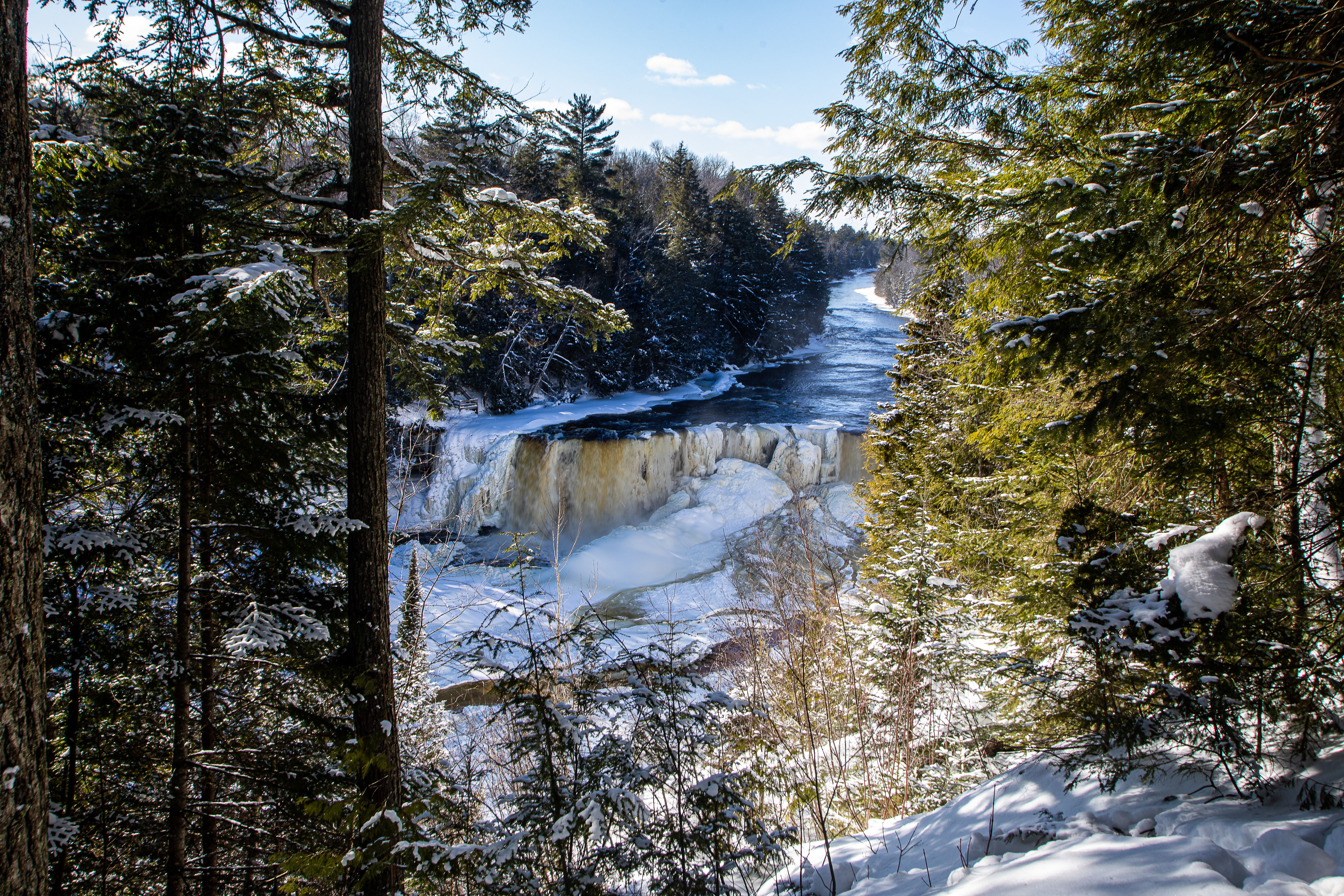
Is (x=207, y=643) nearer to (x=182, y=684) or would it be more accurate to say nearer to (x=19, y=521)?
(x=182, y=684)

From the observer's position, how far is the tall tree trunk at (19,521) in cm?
207

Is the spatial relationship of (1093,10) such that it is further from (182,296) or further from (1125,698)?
(182,296)

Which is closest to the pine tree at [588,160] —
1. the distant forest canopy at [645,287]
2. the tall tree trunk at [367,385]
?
the distant forest canopy at [645,287]

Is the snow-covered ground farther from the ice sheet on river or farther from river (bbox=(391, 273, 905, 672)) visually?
river (bbox=(391, 273, 905, 672))

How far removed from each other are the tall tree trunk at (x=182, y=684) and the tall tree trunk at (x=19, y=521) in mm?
1840

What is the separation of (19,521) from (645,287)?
1021 inches

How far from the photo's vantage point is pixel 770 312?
34.2 metres

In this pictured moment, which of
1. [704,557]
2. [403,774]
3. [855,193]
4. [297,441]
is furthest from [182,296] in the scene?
[704,557]

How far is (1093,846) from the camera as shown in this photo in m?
2.39

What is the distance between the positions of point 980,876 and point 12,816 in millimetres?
3590

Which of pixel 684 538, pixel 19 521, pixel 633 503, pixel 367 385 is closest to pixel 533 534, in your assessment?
pixel 367 385

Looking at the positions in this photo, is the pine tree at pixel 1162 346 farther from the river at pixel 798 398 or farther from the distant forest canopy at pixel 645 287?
the distant forest canopy at pixel 645 287

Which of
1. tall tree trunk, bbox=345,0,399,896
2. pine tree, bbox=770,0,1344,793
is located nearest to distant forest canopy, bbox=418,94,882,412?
tall tree trunk, bbox=345,0,399,896

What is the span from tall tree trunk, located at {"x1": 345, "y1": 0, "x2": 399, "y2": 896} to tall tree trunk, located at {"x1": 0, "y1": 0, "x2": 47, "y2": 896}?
6.88ft
